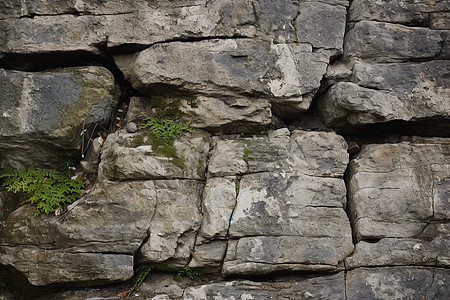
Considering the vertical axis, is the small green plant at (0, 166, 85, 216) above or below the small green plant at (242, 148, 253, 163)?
below

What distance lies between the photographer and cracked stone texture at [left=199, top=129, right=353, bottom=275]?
504cm

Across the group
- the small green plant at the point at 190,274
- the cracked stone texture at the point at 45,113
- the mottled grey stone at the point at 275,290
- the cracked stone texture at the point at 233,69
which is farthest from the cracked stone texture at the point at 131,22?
the mottled grey stone at the point at 275,290

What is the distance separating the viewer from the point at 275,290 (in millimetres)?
4906

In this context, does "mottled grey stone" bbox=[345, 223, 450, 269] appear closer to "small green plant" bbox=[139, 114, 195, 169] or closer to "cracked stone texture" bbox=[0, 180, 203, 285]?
"cracked stone texture" bbox=[0, 180, 203, 285]

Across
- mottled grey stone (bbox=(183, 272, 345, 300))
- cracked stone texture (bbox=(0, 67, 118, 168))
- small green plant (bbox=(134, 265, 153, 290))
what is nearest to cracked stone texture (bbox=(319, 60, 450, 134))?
mottled grey stone (bbox=(183, 272, 345, 300))

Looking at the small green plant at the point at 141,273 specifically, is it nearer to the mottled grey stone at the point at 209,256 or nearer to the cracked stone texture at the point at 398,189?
the mottled grey stone at the point at 209,256

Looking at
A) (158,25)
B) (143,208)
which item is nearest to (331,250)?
(143,208)

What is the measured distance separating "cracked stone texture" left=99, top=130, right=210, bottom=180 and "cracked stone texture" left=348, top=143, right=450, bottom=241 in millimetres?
2177

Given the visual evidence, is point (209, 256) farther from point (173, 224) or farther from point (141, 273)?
point (141, 273)

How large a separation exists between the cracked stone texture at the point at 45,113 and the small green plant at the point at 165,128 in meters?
0.72

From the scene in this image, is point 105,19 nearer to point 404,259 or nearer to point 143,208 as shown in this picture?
point 143,208

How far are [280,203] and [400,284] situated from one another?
5.57ft

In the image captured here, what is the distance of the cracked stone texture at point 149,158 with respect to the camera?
5395 mm

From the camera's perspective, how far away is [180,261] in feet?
16.9
